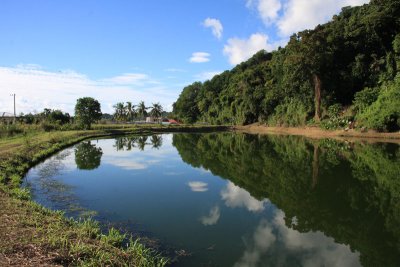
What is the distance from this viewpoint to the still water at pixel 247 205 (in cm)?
812

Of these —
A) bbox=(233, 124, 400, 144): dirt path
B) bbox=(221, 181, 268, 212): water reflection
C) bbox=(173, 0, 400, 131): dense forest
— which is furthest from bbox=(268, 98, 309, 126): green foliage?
bbox=(221, 181, 268, 212): water reflection

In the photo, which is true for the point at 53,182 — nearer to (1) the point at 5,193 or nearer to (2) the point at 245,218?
(1) the point at 5,193

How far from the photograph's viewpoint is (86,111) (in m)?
57.4

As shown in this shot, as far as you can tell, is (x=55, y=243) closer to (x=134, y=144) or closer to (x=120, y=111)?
(x=134, y=144)

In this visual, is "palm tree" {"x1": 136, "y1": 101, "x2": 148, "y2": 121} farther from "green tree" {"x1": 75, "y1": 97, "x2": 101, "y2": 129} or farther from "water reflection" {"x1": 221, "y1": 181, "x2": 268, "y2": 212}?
"water reflection" {"x1": 221, "y1": 181, "x2": 268, "y2": 212}

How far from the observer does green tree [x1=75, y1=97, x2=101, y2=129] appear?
5494cm

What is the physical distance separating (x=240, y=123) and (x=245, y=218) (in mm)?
68772

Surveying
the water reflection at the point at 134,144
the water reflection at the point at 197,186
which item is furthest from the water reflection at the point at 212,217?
the water reflection at the point at 134,144

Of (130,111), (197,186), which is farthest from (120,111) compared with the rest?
(197,186)

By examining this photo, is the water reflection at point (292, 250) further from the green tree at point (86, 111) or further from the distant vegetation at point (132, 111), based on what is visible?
the distant vegetation at point (132, 111)

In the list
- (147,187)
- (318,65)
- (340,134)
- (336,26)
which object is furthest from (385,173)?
(336,26)

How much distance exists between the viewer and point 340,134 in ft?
144

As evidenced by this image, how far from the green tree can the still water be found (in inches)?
1302

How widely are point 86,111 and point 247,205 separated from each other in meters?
49.8
